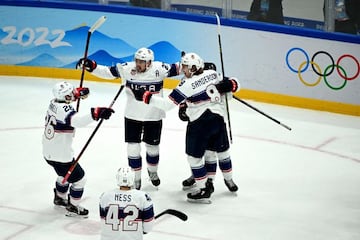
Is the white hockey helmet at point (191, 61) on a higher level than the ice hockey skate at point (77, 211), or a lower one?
higher

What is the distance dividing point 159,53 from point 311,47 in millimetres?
1989

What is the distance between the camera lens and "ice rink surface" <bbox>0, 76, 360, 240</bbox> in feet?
22.0

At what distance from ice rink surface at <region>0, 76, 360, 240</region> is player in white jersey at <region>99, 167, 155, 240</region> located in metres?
1.39

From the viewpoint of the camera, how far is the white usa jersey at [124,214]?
5.02m

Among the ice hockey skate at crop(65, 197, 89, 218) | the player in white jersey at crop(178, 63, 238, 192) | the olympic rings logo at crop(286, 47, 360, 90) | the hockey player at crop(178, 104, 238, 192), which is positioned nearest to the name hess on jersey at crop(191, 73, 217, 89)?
the player in white jersey at crop(178, 63, 238, 192)

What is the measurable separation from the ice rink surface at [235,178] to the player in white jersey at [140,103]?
0.40m

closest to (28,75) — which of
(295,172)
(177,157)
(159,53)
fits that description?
(159,53)

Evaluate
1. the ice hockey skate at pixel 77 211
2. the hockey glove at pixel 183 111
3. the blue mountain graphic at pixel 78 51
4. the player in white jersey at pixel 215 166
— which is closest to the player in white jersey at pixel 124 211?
the ice hockey skate at pixel 77 211

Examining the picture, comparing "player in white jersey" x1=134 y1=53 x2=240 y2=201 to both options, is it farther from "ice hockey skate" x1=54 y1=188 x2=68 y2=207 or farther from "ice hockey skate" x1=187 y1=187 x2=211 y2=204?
"ice hockey skate" x1=54 y1=188 x2=68 y2=207

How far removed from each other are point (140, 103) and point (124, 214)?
2.40 metres

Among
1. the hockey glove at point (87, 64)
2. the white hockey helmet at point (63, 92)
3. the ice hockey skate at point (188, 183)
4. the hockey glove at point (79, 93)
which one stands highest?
the hockey glove at point (87, 64)

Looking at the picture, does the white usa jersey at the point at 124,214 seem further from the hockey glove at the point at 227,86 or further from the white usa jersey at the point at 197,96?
the hockey glove at the point at 227,86

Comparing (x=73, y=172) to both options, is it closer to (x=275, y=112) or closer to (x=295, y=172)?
(x=295, y=172)

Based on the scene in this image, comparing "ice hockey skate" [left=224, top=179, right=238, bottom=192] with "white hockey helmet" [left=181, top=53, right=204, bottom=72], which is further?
"ice hockey skate" [left=224, top=179, right=238, bottom=192]
